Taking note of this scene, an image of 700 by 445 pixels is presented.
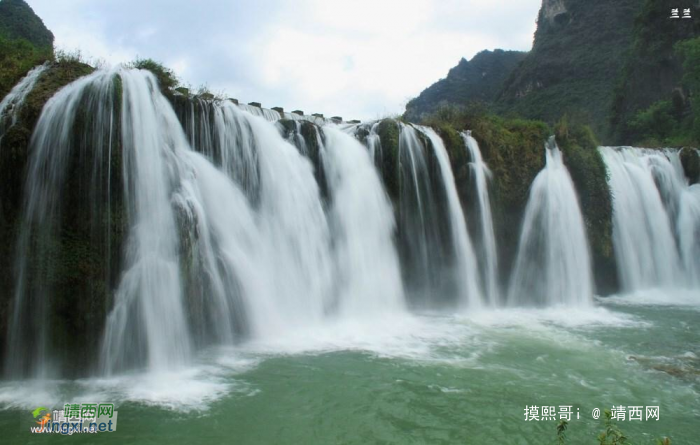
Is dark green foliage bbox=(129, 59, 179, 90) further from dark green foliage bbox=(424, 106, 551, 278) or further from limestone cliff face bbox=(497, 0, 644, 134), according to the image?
limestone cliff face bbox=(497, 0, 644, 134)

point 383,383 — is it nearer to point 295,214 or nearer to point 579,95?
point 295,214

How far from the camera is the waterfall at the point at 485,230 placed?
42.2ft

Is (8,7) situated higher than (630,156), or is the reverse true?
(8,7)

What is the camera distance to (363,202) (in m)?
11.3

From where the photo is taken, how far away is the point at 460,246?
12.4 m

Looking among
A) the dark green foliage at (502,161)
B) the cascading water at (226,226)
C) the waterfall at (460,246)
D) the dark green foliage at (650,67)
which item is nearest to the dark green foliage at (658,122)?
the dark green foliage at (650,67)

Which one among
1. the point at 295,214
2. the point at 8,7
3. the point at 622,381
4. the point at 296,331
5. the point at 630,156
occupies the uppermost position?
the point at 8,7

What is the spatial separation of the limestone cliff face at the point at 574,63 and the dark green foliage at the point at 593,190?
131ft

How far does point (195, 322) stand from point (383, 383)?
3090 mm

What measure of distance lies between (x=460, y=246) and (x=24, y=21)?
32.0 meters

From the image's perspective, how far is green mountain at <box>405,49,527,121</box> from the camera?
11400 cm

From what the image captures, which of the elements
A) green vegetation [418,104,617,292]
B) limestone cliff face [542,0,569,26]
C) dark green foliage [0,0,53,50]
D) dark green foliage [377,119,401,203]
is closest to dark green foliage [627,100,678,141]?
green vegetation [418,104,617,292]

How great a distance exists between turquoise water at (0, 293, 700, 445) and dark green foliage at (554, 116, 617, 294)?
566 cm

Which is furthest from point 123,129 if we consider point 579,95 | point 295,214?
point 579,95
